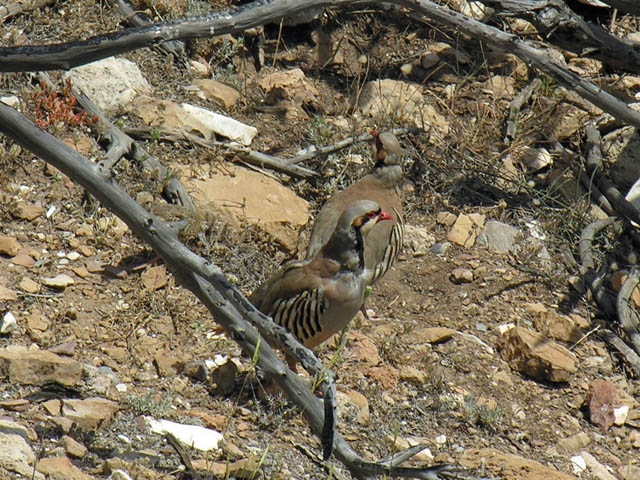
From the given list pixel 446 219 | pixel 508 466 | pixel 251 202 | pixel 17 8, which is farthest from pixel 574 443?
pixel 17 8

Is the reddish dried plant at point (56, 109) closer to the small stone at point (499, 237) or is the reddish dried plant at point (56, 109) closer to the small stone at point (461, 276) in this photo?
the small stone at point (461, 276)

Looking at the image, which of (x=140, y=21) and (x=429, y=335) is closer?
(x=429, y=335)

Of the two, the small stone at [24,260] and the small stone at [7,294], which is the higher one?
the small stone at [7,294]

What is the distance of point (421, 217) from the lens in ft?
22.2

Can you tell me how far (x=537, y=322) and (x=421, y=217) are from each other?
1247 millimetres

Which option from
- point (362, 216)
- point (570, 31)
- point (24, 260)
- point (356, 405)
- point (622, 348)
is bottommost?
point (622, 348)

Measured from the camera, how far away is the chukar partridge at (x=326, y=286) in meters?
4.85

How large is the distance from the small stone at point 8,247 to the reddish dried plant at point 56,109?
3.16ft

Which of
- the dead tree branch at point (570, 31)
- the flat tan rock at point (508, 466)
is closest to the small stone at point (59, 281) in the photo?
the flat tan rock at point (508, 466)

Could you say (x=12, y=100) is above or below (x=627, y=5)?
below

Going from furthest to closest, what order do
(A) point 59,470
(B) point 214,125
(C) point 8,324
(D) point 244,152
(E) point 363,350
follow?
(B) point 214,125
(D) point 244,152
(E) point 363,350
(C) point 8,324
(A) point 59,470

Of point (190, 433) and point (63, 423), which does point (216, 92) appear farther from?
point (63, 423)

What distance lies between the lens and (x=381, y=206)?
598 centimetres

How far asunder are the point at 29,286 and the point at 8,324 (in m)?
0.40
